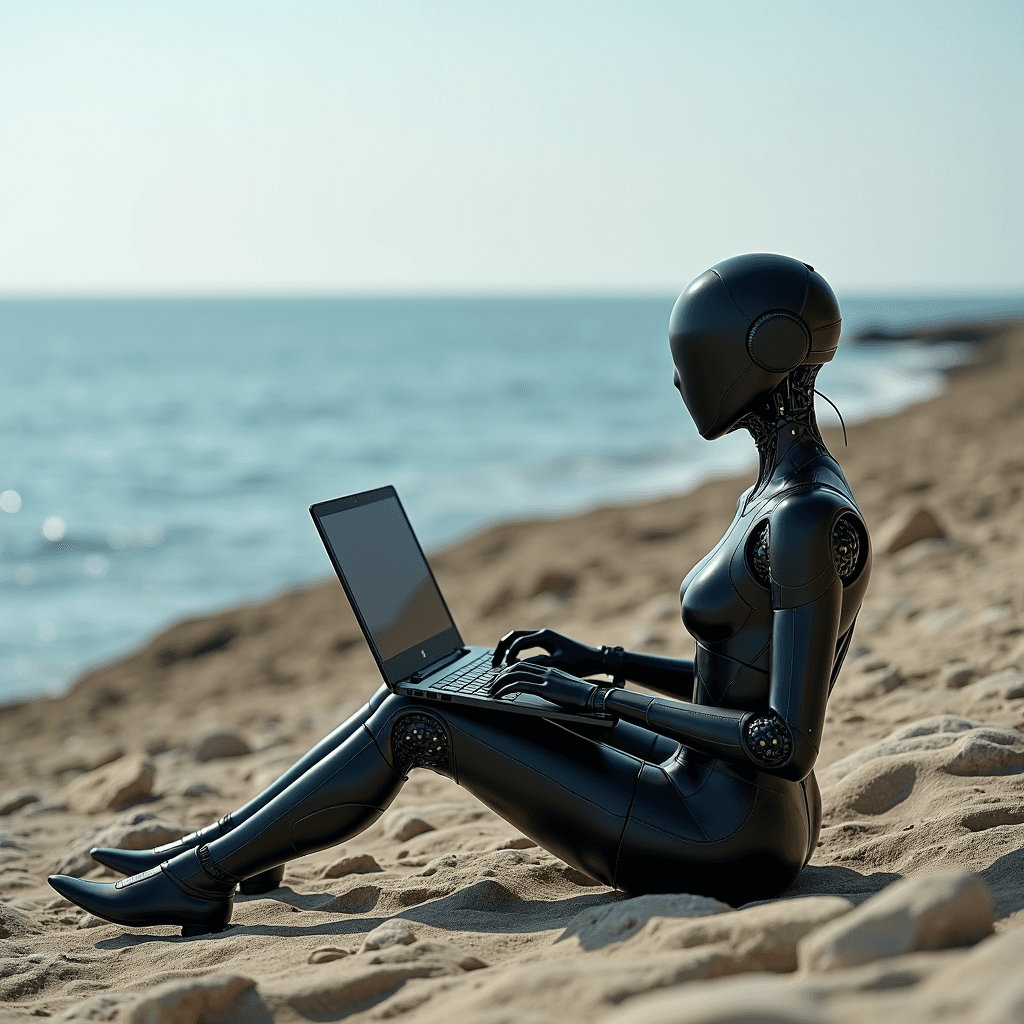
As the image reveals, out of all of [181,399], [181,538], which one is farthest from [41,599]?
[181,399]

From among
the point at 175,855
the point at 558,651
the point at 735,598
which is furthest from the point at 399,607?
the point at 735,598

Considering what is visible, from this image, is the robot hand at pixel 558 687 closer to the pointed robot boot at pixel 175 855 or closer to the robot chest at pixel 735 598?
the robot chest at pixel 735 598

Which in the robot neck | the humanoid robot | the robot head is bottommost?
the humanoid robot

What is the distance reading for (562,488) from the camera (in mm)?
19719

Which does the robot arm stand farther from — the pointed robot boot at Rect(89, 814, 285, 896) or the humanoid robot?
the pointed robot boot at Rect(89, 814, 285, 896)

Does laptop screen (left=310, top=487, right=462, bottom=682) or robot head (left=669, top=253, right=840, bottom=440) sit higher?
robot head (left=669, top=253, right=840, bottom=440)

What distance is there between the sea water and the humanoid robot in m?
8.61

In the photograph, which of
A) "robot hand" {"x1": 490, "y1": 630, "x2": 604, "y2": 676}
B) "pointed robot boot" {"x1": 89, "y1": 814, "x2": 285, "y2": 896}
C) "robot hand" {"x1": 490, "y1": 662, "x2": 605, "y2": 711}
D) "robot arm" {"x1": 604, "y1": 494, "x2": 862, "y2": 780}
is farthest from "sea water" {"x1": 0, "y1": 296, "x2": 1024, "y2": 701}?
"robot arm" {"x1": 604, "y1": 494, "x2": 862, "y2": 780}

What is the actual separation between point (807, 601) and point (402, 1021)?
1306mm

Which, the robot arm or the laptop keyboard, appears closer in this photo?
the robot arm

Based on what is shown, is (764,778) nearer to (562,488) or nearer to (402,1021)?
(402,1021)

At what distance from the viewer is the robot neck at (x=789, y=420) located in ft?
9.81

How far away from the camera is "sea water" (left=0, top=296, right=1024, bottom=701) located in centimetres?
1436

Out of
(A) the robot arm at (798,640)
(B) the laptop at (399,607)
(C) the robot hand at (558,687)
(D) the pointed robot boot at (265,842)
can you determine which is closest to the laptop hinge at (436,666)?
(B) the laptop at (399,607)
